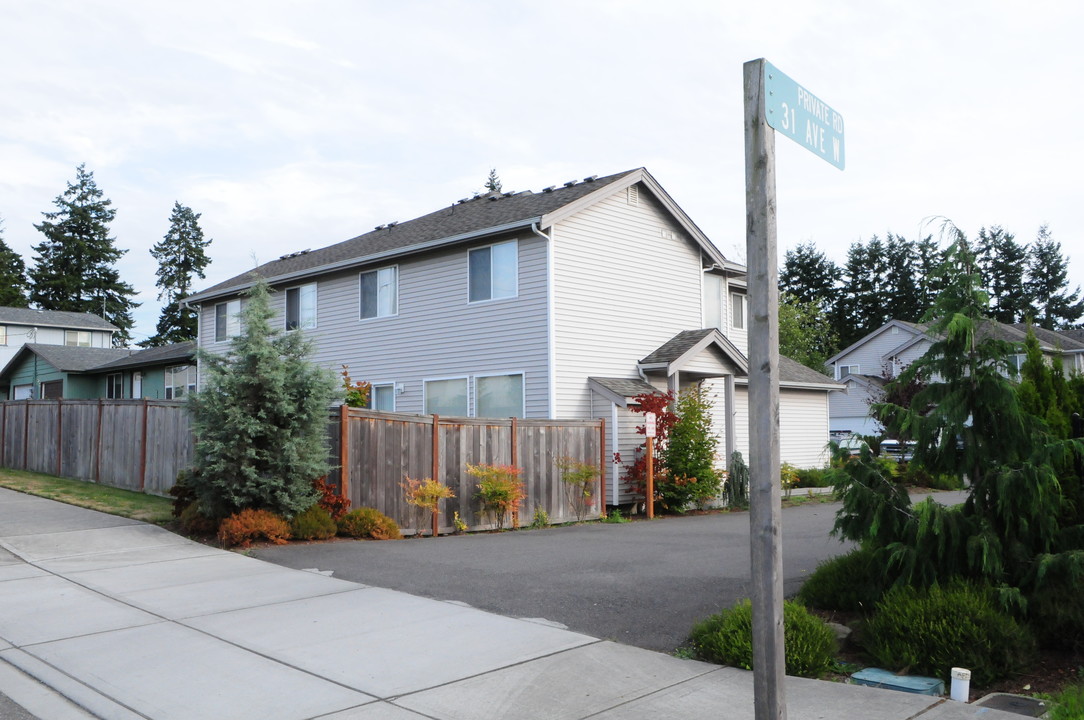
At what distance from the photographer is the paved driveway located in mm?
7922

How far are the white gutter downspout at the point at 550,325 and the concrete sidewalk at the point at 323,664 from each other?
8.53 metres

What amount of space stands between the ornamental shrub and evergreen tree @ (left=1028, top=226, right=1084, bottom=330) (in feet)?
237

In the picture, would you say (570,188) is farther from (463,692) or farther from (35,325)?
(35,325)

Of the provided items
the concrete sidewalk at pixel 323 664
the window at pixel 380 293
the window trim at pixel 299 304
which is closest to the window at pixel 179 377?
the window trim at pixel 299 304

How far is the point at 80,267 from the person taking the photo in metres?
69.7

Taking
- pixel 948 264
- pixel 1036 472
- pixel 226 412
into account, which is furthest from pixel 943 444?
pixel 226 412

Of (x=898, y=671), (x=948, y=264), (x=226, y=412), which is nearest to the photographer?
(x=898, y=671)

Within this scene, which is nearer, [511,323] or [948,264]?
[948,264]

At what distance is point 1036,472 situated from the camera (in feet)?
21.6

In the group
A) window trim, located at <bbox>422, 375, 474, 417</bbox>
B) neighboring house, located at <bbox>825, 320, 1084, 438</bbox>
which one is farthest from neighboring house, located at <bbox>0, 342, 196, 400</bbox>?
neighboring house, located at <bbox>825, 320, 1084, 438</bbox>

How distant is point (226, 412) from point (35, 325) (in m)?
49.1

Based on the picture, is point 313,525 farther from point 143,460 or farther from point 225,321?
point 225,321

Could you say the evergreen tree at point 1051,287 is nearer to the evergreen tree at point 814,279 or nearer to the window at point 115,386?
the evergreen tree at point 814,279

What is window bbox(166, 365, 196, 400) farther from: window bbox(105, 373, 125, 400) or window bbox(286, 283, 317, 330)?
window bbox(286, 283, 317, 330)
